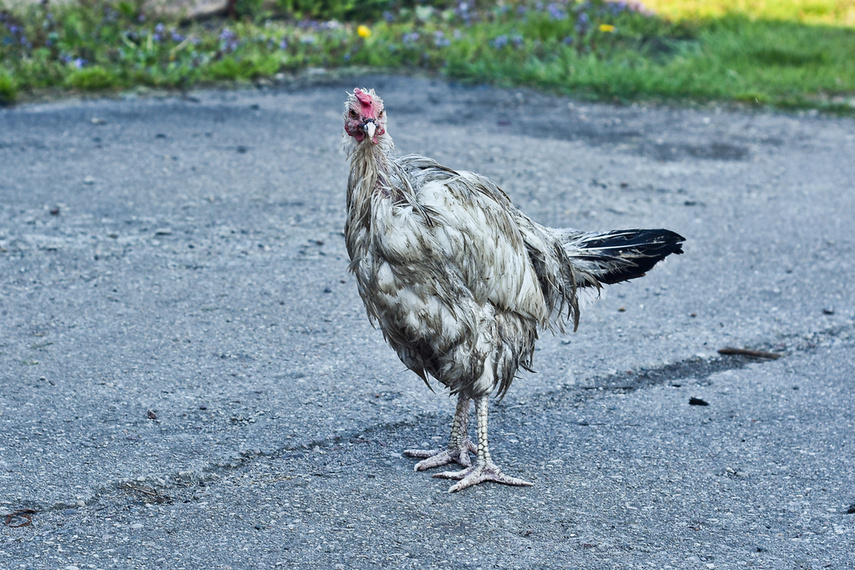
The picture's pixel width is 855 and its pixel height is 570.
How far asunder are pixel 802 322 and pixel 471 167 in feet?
9.90

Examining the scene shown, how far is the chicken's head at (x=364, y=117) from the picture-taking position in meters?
3.75

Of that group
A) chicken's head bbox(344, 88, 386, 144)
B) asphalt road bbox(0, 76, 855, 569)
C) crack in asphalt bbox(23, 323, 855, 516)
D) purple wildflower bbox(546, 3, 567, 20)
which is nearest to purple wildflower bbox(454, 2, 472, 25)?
purple wildflower bbox(546, 3, 567, 20)

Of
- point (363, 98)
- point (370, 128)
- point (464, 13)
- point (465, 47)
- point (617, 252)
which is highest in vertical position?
point (363, 98)

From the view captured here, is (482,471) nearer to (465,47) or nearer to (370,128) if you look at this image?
(370,128)

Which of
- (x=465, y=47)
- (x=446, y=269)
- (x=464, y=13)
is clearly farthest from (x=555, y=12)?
(x=446, y=269)

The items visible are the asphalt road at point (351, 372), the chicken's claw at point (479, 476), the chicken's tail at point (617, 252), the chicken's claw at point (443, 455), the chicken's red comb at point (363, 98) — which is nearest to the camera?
the asphalt road at point (351, 372)

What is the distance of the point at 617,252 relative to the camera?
4.39 metres

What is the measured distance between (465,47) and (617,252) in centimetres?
673

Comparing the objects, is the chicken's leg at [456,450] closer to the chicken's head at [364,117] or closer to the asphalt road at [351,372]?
the asphalt road at [351,372]

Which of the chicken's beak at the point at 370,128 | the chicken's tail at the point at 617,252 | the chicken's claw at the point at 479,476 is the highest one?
the chicken's beak at the point at 370,128

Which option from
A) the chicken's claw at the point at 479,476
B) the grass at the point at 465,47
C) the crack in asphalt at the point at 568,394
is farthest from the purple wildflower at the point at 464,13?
the chicken's claw at the point at 479,476

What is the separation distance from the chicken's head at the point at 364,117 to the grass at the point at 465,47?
597cm

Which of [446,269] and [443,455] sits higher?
[446,269]

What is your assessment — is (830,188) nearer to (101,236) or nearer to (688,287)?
(688,287)
